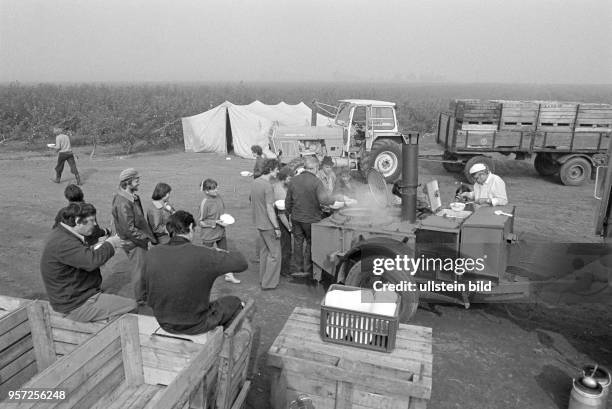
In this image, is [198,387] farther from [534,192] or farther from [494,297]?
[534,192]

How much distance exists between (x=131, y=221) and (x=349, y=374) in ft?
10.5

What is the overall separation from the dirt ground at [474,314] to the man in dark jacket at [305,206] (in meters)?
0.47

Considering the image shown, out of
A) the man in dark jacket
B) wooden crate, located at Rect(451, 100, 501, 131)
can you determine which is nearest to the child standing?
the man in dark jacket

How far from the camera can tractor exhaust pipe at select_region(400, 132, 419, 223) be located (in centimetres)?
493

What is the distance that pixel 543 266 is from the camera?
5.41m

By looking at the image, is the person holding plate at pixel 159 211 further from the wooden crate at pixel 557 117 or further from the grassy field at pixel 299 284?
the wooden crate at pixel 557 117

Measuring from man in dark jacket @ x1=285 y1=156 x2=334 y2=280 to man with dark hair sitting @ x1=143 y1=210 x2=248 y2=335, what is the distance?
245 cm

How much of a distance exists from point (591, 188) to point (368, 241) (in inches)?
421

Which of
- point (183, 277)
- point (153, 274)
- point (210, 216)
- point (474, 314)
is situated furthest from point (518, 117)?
point (153, 274)

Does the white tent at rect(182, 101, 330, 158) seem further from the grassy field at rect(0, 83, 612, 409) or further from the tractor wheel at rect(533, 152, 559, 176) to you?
the tractor wheel at rect(533, 152, 559, 176)

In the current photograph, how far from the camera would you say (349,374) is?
310 cm

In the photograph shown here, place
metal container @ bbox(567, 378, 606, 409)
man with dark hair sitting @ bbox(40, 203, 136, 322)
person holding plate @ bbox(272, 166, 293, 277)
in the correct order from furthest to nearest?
person holding plate @ bbox(272, 166, 293, 277), man with dark hair sitting @ bbox(40, 203, 136, 322), metal container @ bbox(567, 378, 606, 409)

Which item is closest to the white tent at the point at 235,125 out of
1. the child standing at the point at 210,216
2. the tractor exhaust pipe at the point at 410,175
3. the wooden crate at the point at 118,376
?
the child standing at the point at 210,216

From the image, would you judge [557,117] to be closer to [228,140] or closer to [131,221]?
[131,221]
